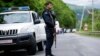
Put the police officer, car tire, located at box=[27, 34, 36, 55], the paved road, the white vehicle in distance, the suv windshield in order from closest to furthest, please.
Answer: the police officer → the white vehicle in distance → car tire, located at box=[27, 34, 36, 55] → the paved road → the suv windshield

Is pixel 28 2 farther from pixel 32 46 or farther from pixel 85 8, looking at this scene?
pixel 85 8

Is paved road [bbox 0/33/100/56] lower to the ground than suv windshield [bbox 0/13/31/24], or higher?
lower

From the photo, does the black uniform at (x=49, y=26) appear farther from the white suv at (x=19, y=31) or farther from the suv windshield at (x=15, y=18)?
the suv windshield at (x=15, y=18)

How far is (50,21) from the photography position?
1500cm

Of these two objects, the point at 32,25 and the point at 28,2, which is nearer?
the point at 32,25

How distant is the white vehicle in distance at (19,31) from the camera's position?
618 inches

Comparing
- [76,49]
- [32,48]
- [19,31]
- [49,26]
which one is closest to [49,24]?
[49,26]

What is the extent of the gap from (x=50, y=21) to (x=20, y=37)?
142cm

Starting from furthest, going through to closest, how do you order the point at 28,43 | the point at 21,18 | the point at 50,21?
1. the point at 21,18
2. the point at 28,43
3. the point at 50,21

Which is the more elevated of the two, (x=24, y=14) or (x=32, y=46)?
(x=24, y=14)

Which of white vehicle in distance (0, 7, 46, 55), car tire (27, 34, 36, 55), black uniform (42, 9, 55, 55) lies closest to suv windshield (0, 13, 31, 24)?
white vehicle in distance (0, 7, 46, 55)

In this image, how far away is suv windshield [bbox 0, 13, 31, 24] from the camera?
57.0ft

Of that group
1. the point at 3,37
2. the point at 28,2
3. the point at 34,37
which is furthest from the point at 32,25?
the point at 28,2

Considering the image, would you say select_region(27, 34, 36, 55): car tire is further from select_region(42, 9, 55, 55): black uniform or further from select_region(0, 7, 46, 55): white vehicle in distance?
select_region(42, 9, 55, 55): black uniform
